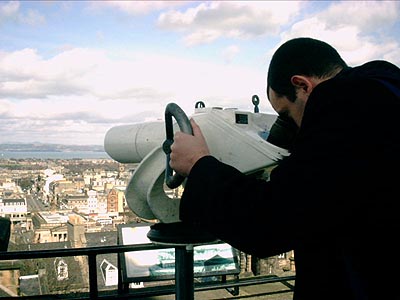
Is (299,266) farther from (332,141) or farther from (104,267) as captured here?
(104,267)

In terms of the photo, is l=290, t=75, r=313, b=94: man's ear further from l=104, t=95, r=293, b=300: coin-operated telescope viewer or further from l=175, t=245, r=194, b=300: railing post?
l=175, t=245, r=194, b=300: railing post

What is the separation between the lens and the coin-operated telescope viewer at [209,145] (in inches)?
55.6

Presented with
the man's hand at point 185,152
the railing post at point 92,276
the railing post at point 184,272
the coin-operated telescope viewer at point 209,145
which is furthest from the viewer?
the railing post at point 92,276

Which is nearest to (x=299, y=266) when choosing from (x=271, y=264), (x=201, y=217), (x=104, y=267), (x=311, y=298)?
(x=311, y=298)

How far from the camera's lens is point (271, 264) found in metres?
4.37

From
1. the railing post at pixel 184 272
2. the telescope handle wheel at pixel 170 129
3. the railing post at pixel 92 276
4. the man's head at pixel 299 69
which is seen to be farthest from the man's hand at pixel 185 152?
the railing post at pixel 92 276

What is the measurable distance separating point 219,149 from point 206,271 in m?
2.64

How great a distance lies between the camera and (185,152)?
3.84 feet

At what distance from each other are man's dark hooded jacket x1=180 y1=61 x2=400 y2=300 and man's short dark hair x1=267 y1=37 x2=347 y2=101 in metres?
0.15

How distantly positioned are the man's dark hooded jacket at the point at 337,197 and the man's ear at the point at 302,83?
0.47 ft

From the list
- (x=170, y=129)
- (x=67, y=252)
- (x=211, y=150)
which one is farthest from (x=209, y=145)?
(x=67, y=252)

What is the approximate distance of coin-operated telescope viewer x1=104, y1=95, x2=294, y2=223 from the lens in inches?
55.6

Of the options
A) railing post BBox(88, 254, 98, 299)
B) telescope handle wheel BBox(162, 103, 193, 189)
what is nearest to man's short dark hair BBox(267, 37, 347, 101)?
telescope handle wheel BBox(162, 103, 193, 189)

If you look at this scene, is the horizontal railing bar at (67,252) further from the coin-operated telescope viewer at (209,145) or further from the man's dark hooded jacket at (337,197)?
the man's dark hooded jacket at (337,197)
